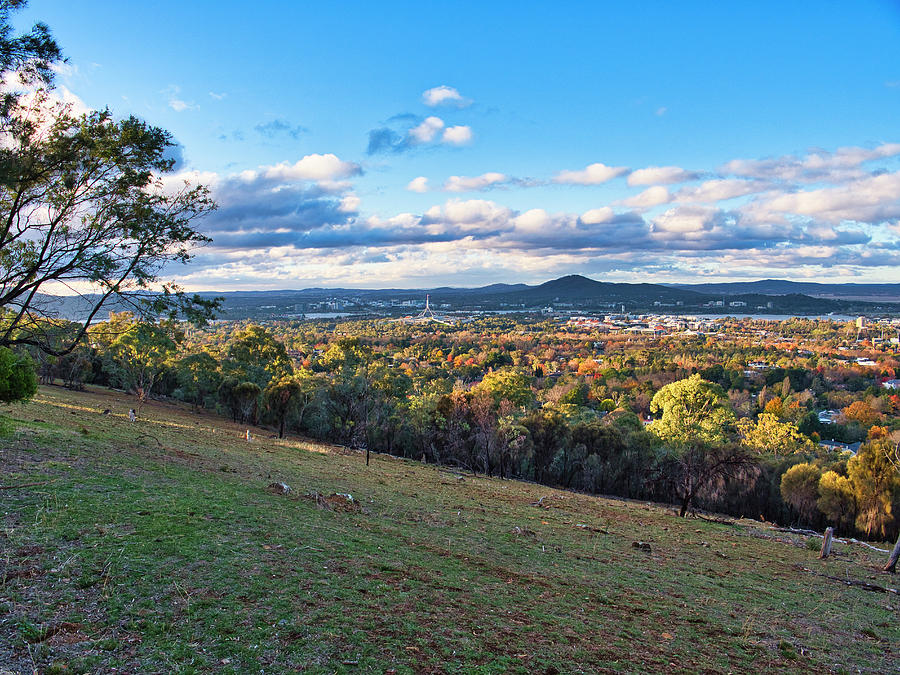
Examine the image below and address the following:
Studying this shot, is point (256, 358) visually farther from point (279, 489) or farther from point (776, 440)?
point (776, 440)

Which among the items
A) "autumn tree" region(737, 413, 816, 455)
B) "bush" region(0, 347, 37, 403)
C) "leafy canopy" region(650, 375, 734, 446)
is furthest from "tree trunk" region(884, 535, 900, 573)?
"bush" region(0, 347, 37, 403)

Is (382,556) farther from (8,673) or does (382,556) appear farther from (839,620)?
(839,620)

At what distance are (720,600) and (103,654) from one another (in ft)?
34.9

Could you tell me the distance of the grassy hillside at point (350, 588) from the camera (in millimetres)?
5391

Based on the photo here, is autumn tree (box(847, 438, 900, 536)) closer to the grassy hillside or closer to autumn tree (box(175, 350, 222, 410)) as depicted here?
the grassy hillside

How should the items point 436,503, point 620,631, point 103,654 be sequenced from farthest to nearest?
point 436,503 → point 620,631 → point 103,654

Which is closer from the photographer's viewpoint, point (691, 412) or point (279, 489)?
point (279, 489)

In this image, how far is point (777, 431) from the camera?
40094 millimetres

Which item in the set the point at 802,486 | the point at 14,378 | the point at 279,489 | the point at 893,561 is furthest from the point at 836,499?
the point at 14,378

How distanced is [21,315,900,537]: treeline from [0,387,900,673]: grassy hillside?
1274 centimetres

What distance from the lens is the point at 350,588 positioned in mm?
7250

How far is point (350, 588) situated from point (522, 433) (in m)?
30.6

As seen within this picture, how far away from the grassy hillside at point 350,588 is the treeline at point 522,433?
12.7 meters

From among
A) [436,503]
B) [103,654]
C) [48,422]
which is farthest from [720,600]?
[48,422]
